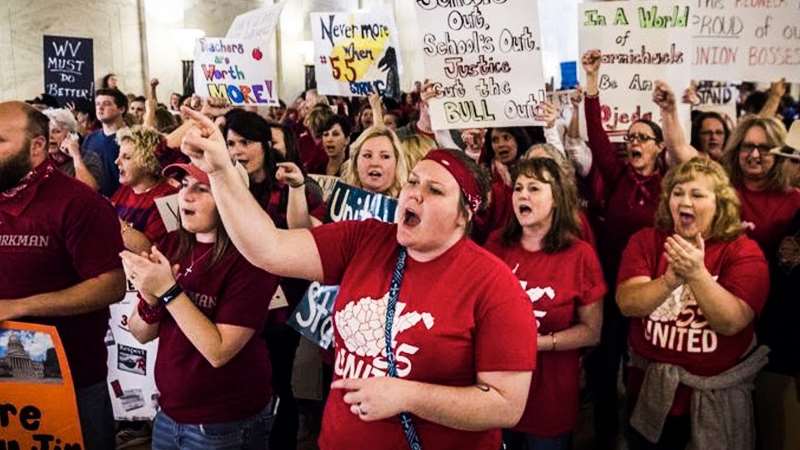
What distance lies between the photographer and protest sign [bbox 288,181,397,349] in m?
3.84

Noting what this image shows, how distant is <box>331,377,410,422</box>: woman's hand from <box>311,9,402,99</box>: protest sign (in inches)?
212

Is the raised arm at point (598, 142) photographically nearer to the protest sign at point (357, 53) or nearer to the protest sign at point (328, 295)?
the protest sign at point (328, 295)

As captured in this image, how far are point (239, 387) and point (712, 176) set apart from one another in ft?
7.57

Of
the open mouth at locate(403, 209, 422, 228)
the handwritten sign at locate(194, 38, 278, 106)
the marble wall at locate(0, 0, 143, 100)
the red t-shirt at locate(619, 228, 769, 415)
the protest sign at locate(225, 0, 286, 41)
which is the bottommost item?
the red t-shirt at locate(619, 228, 769, 415)

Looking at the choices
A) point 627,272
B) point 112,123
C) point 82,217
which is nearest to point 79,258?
point 82,217

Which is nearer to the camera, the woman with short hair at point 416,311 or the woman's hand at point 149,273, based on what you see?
the woman with short hair at point 416,311

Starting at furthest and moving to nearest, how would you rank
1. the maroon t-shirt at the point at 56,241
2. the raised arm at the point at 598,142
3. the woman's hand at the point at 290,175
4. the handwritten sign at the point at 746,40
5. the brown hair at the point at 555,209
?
the handwritten sign at the point at 746,40
the raised arm at the point at 598,142
the woman's hand at the point at 290,175
the brown hair at the point at 555,209
the maroon t-shirt at the point at 56,241

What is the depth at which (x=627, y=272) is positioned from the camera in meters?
3.64

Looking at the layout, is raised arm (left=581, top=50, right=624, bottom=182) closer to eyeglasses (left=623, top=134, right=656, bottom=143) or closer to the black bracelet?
eyeglasses (left=623, top=134, right=656, bottom=143)

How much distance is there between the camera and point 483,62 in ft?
16.5


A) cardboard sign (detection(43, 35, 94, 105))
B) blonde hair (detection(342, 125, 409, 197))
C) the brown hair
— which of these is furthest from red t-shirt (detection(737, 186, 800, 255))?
cardboard sign (detection(43, 35, 94, 105))

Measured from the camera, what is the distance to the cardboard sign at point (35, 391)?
313cm

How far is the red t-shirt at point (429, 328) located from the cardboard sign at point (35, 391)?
1274 millimetres

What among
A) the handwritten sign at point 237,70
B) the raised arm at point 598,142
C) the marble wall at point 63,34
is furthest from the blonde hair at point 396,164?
the marble wall at point 63,34
